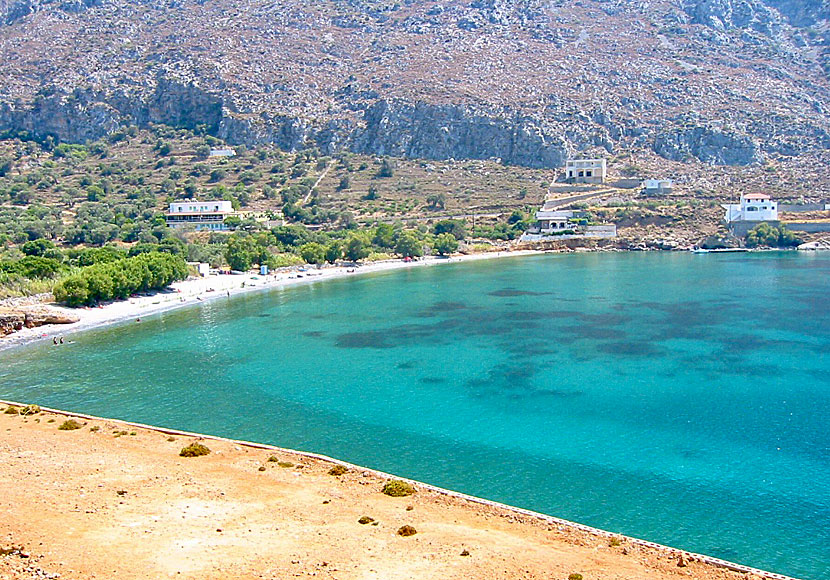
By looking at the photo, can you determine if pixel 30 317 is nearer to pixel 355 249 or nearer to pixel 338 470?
pixel 338 470

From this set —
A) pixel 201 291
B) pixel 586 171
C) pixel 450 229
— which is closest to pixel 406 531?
pixel 201 291

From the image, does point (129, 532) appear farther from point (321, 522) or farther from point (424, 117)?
point (424, 117)

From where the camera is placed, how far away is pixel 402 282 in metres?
81.9

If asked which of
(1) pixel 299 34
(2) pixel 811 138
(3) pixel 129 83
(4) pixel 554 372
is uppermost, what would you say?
(1) pixel 299 34

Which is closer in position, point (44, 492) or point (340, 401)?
point (44, 492)

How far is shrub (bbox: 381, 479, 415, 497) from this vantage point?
867 inches

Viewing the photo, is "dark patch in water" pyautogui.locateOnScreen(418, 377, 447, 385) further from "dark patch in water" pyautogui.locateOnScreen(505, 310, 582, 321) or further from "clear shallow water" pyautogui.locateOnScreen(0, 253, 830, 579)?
"dark patch in water" pyautogui.locateOnScreen(505, 310, 582, 321)

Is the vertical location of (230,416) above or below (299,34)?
below

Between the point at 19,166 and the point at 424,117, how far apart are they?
75535mm

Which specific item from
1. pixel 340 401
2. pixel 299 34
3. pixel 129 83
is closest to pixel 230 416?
pixel 340 401

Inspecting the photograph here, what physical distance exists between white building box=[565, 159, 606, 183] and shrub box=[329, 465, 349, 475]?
11162 centimetres

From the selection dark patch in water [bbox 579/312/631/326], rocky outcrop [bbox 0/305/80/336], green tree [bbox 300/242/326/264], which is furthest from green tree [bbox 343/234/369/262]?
dark patch in water [bbox 579/312/631/326]

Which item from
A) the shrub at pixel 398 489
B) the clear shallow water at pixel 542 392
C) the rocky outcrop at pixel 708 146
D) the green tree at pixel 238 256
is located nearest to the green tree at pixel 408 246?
the green tree at pixel 238 256

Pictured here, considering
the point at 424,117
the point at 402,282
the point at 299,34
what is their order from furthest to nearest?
1. the point at 299,34
2. the point at 424,117
3. the point at 402,282
